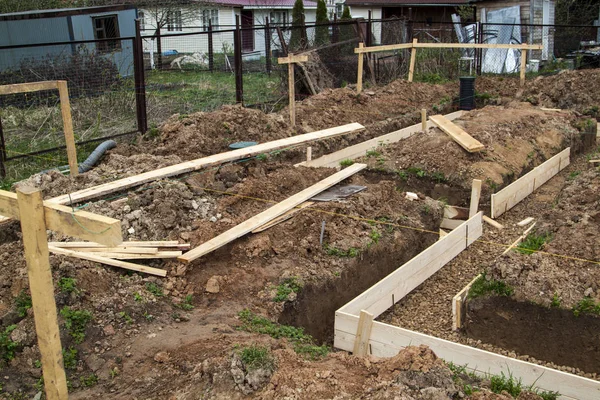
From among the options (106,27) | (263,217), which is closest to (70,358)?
(263,217)

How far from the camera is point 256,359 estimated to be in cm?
497

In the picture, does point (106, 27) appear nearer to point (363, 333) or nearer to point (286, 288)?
point (286, 288)

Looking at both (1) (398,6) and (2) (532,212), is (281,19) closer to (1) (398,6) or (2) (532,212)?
(1) (398,6)

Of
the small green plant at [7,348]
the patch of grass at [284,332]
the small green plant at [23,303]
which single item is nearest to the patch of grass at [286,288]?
the patch of grass at [284,332]

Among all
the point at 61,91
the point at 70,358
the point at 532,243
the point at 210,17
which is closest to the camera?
the point at 70,358

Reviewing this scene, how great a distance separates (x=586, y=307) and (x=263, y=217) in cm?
392

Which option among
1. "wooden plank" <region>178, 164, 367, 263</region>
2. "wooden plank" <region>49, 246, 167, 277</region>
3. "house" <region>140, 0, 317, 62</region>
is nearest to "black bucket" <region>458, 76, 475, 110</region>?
"wooden plank" <region>178, 164, 367, 263</region>

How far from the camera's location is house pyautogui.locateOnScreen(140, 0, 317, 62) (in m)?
27.1

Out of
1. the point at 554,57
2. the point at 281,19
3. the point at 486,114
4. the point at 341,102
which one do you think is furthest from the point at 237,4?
the point at 486,114

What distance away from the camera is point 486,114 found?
14.2 metres

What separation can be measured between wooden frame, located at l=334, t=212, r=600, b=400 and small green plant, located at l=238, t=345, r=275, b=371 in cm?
164

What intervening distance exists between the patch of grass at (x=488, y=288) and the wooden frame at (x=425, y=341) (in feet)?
2.78

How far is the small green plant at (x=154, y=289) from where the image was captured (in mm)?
6750

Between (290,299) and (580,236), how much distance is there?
12.3ft
